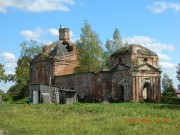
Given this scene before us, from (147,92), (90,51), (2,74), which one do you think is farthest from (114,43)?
(2,74)

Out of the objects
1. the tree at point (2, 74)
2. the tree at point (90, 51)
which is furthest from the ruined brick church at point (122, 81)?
the tree at point (2, 74)

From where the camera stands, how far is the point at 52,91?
147ft

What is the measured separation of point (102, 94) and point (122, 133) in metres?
31.1

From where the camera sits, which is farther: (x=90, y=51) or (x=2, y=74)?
(x=90, y=51)

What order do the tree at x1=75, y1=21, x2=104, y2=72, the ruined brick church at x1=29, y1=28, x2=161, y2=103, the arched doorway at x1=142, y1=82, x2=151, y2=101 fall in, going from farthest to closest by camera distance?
1. the tree at x1=75, y1=21, x2=104, y2=72
2. the arched doorway at x1=142, y1=82, x2=151, y2=101
3. the ruined brick church at x1=29, y1=28, x2=161, y2=103

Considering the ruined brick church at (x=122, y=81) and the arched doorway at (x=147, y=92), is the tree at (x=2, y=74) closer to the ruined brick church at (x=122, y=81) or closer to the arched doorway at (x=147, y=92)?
the ruined brick church at (x=122, y=81)

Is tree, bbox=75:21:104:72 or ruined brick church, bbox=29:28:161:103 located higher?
tree, bbox=75:21:104:72

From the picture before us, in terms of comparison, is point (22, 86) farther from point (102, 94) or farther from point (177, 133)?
point (177, 133)

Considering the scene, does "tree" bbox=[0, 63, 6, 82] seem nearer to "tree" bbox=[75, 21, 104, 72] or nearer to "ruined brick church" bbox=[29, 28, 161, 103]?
"ruined brick church" bbox=[29, 28, 161, 103]

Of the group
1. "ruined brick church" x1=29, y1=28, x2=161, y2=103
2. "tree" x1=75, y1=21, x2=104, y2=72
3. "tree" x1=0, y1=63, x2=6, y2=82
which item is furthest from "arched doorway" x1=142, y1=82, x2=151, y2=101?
"tree" x1=0, y1=63, x2=6, y2=82

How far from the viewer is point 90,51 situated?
55.8m

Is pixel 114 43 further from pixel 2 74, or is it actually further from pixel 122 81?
pixel 2 74

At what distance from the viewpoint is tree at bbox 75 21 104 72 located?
183 ft

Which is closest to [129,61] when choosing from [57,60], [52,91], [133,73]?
[133,73]
